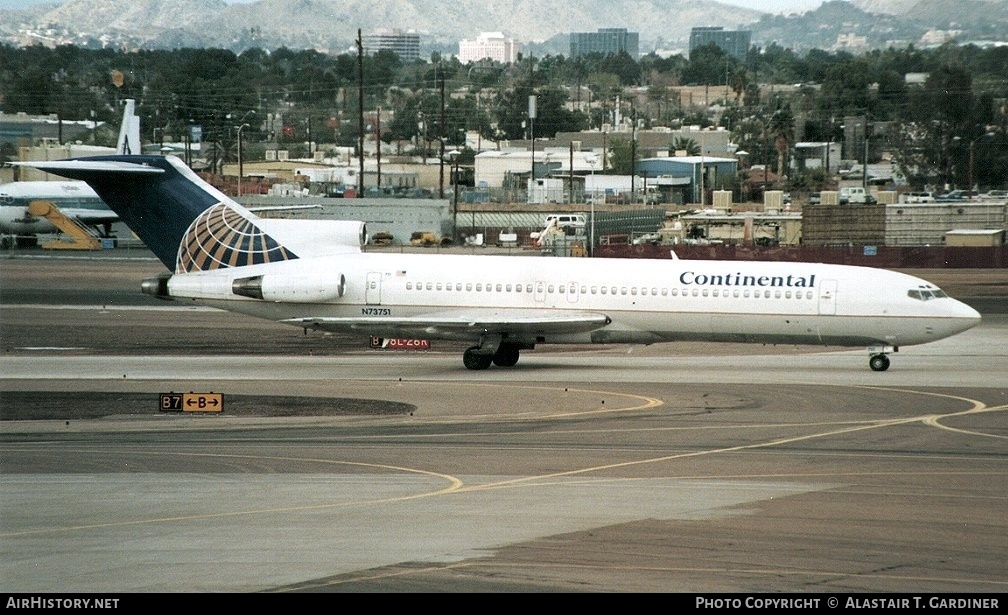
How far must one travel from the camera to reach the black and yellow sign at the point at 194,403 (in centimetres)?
3247

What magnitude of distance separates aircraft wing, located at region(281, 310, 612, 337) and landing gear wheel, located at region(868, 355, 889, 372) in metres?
8.21

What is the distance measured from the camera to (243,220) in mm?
44156

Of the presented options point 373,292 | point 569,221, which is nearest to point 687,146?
point 569,221

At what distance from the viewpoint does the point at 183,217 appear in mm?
44219

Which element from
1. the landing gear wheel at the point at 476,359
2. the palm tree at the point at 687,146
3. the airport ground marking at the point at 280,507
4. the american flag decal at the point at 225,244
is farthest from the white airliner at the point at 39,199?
the airport ground marking at the point at 280,507

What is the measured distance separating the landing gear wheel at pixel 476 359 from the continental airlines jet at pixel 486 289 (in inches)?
1.8

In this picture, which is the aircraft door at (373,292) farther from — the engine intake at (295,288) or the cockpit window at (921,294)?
the cockpit window at (921,294)

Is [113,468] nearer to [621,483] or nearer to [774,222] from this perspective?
[621,483]

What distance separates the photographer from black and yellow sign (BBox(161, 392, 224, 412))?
107ft

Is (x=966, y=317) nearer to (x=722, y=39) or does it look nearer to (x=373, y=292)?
(x=373, y=292)

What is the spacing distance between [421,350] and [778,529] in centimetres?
2952
